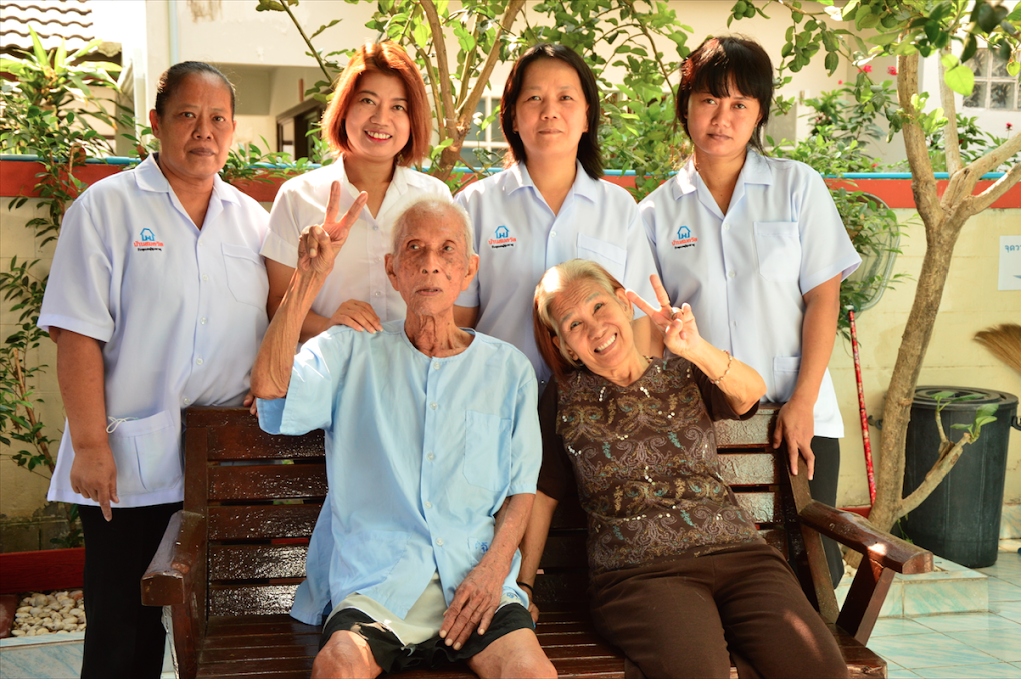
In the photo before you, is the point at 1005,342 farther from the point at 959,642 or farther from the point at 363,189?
the point at 363,189

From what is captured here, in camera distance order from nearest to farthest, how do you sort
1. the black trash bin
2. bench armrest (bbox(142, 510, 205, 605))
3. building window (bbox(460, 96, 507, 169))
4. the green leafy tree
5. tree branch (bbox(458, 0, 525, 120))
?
1. bench armrest (bbox(142, 510, 205, 605))
2. the green leafy tree
3. tree branch (bbox(458, 0, 525, 120))
4. building window (bbox(460, 96, 507, 169))
5. the black trash bin

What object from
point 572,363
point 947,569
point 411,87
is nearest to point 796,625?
point 572,363

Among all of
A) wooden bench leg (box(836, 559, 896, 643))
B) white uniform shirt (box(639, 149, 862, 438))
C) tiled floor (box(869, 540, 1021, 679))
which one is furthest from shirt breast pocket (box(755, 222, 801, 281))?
tiled floor (box(869, 540, 1021, 679))

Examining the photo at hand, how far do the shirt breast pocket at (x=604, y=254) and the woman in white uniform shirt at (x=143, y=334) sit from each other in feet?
2.95

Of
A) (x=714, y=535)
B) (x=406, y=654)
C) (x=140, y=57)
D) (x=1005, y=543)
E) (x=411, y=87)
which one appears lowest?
(x=1005, y=543)

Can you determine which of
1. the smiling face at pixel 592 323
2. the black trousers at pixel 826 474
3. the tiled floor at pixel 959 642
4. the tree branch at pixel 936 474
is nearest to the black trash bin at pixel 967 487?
the tiled floor at pixel 959 642

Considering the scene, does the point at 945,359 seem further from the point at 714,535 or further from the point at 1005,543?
the point at 714,535

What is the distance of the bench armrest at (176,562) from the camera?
181 cm

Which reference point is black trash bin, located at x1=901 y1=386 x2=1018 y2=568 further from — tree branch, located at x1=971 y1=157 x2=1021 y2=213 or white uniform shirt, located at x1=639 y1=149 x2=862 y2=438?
white uniform shirt, located at x1=639 y1=149 x2=862 y2=438

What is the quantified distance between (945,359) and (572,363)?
11.8 ft

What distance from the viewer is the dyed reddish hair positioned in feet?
7.84

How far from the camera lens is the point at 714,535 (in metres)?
2.16

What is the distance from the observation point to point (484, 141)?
8633 millimetres

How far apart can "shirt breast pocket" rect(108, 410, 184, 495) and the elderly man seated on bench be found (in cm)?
36
